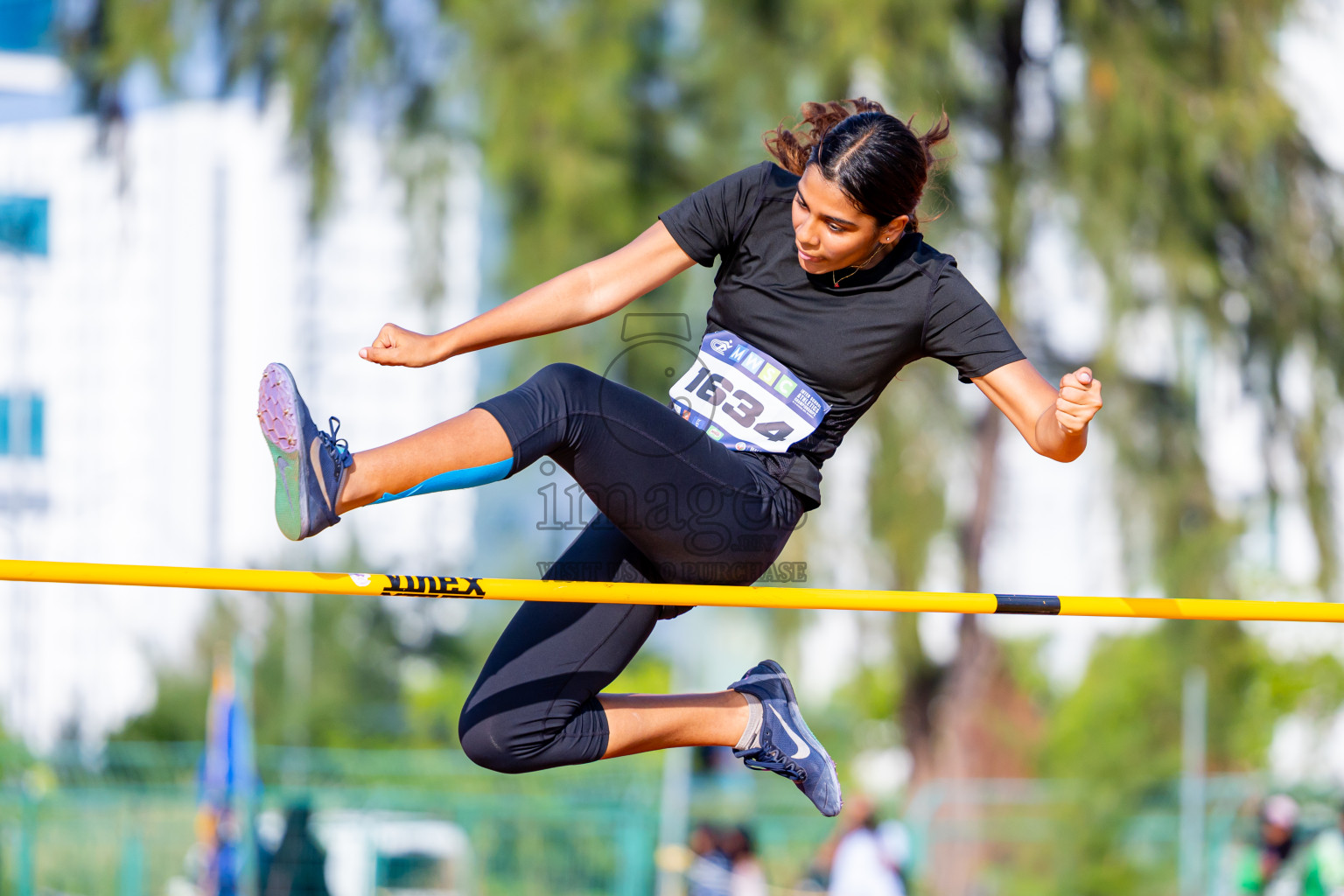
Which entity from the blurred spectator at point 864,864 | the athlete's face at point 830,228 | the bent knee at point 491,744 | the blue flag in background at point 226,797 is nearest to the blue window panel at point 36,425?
the blue flag in background at point 226,797

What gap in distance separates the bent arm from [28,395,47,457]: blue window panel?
25670 mm

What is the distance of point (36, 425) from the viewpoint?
26984mm

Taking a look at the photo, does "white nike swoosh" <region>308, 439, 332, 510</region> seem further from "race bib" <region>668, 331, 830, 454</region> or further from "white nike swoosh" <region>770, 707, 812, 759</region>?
"white nike swoosh" <region>770, 707, 812, 759</region>

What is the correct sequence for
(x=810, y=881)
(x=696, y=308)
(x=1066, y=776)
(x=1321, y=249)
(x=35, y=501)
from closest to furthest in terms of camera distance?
(x=696, y=308) → (x=1321, y=249) → (x=810, y=881) → (x=1066, y=776) → (x=35, y=501)

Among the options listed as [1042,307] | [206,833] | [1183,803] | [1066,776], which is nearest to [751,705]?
[206,833]

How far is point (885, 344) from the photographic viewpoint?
2998mm

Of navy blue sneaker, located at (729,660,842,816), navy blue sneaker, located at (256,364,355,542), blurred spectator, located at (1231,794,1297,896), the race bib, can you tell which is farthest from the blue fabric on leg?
blurred spectator, located at (1231,794,1297,896)

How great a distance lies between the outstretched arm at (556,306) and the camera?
8.98 feet

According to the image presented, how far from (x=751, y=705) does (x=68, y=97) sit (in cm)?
673

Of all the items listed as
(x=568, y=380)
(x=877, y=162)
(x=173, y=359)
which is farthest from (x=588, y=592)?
(x=173, y=359)

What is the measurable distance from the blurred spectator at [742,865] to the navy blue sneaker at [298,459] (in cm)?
728

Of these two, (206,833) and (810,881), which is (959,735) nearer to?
(810,881)

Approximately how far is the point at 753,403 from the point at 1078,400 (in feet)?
2.23

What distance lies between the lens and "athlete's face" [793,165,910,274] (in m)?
2.79
